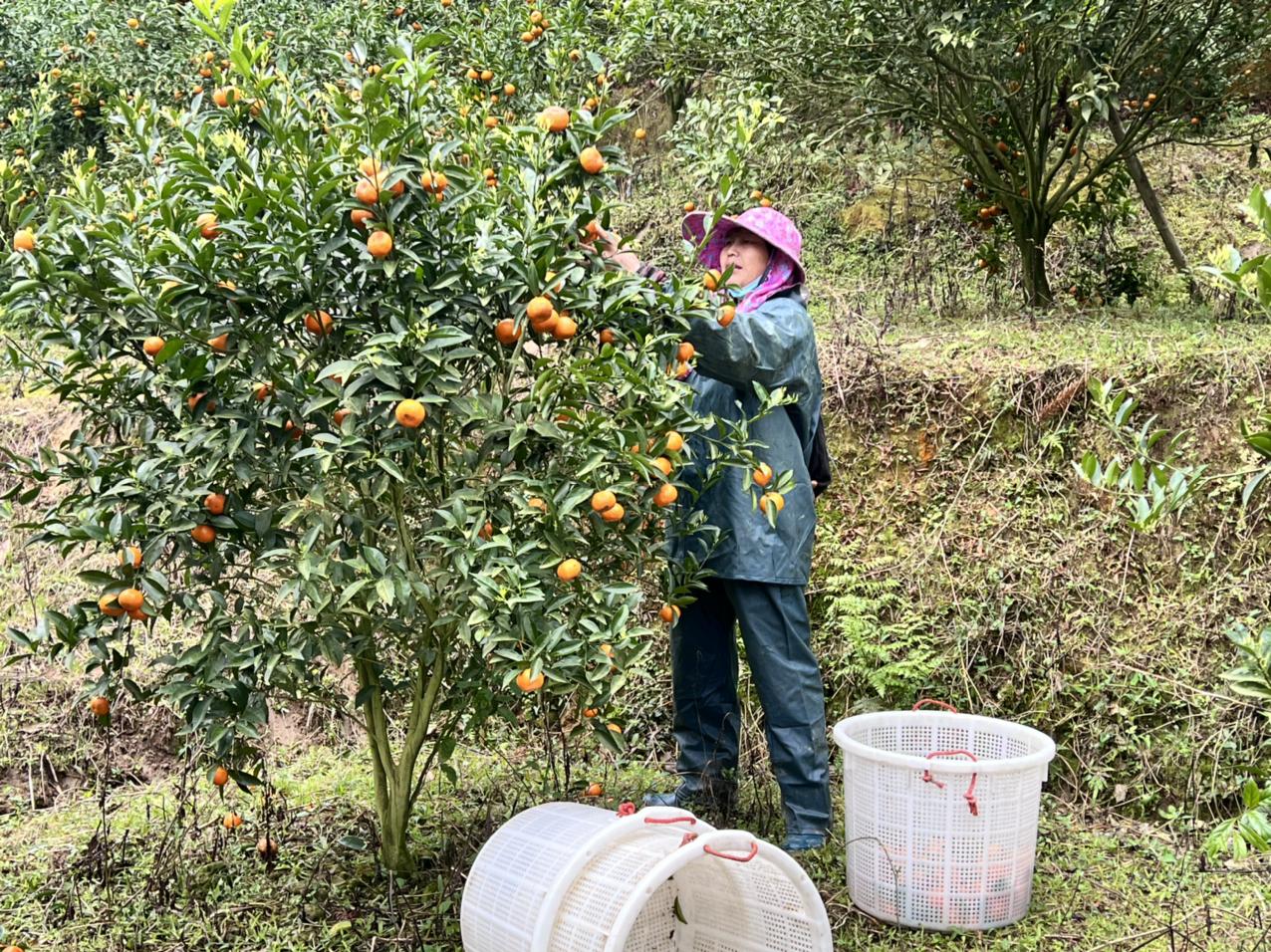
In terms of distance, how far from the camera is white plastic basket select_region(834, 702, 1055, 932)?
10.2 ft

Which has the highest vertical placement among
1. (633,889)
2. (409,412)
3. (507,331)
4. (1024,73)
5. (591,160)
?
(1024,73)

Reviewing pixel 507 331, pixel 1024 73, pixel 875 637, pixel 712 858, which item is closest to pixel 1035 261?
pixel 1024 73

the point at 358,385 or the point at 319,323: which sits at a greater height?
the point at 319,323

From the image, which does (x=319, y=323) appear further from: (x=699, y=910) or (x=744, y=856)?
(x=699, y=910)

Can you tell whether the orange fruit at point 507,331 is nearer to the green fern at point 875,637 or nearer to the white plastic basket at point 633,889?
the white plastic basket at point 633,889

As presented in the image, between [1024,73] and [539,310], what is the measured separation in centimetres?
385

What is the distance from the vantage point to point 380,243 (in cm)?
263

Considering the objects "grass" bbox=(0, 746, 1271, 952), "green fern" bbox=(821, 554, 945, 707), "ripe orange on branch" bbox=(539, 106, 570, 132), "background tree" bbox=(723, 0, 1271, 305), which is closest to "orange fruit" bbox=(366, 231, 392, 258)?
"ripe orange on branch" bbox=(539, 106, 570, 132)

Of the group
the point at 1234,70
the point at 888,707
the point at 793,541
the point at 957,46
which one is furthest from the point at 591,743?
the point at 1234,70

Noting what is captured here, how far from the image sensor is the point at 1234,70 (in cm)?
596

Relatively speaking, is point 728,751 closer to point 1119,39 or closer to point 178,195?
point 178,195

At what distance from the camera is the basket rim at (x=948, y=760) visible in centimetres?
306

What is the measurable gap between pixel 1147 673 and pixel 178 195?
3287 millimetres

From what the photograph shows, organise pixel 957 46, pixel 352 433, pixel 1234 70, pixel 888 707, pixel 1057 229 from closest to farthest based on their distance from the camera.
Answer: pixel 352 433 < pixel 888 707 < pixel 957 46 < pixel 1234 70 < pixel 1057 229
